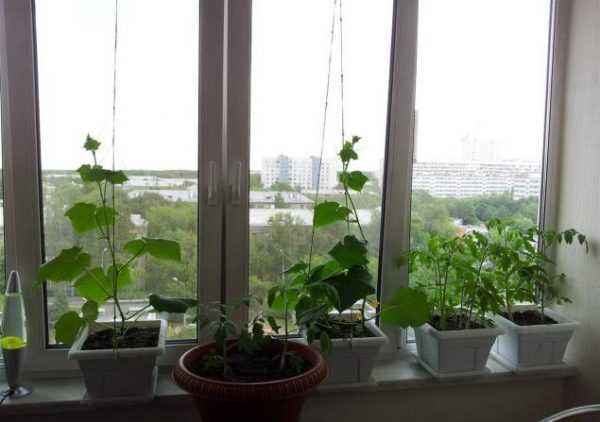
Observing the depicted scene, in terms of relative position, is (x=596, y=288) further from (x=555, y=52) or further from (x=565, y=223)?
(x=555, y=52)

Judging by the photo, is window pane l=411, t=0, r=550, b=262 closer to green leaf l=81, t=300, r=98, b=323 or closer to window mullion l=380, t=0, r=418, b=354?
window mullion l=380, t=0, r=418, b=354

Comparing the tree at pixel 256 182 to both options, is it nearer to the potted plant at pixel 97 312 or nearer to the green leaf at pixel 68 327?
the potted plant at pixel 97 312

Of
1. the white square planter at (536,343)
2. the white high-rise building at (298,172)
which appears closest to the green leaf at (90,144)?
the white high-rise building at (298,172)

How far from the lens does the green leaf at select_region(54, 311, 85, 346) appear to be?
1.54 metres

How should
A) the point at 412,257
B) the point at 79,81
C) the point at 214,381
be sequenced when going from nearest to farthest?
the point at 214,381 → the point at 79,81 → the point at 412,257

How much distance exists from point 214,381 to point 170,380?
0.48 metres

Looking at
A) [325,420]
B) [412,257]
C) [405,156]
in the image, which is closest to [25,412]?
[325,420]

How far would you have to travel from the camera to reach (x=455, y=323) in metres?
1.89

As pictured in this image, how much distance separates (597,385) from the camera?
6.19ft

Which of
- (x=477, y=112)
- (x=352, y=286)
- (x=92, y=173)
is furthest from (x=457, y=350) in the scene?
(x=92, y=173)

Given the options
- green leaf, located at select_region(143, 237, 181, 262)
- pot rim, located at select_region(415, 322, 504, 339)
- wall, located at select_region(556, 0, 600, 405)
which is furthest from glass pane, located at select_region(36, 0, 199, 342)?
wall, located at select_region(556, 0, 600, 405)

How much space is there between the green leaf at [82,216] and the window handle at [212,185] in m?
0.39

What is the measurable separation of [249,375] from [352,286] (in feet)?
1.34

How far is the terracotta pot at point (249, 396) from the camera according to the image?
1.36 metres
